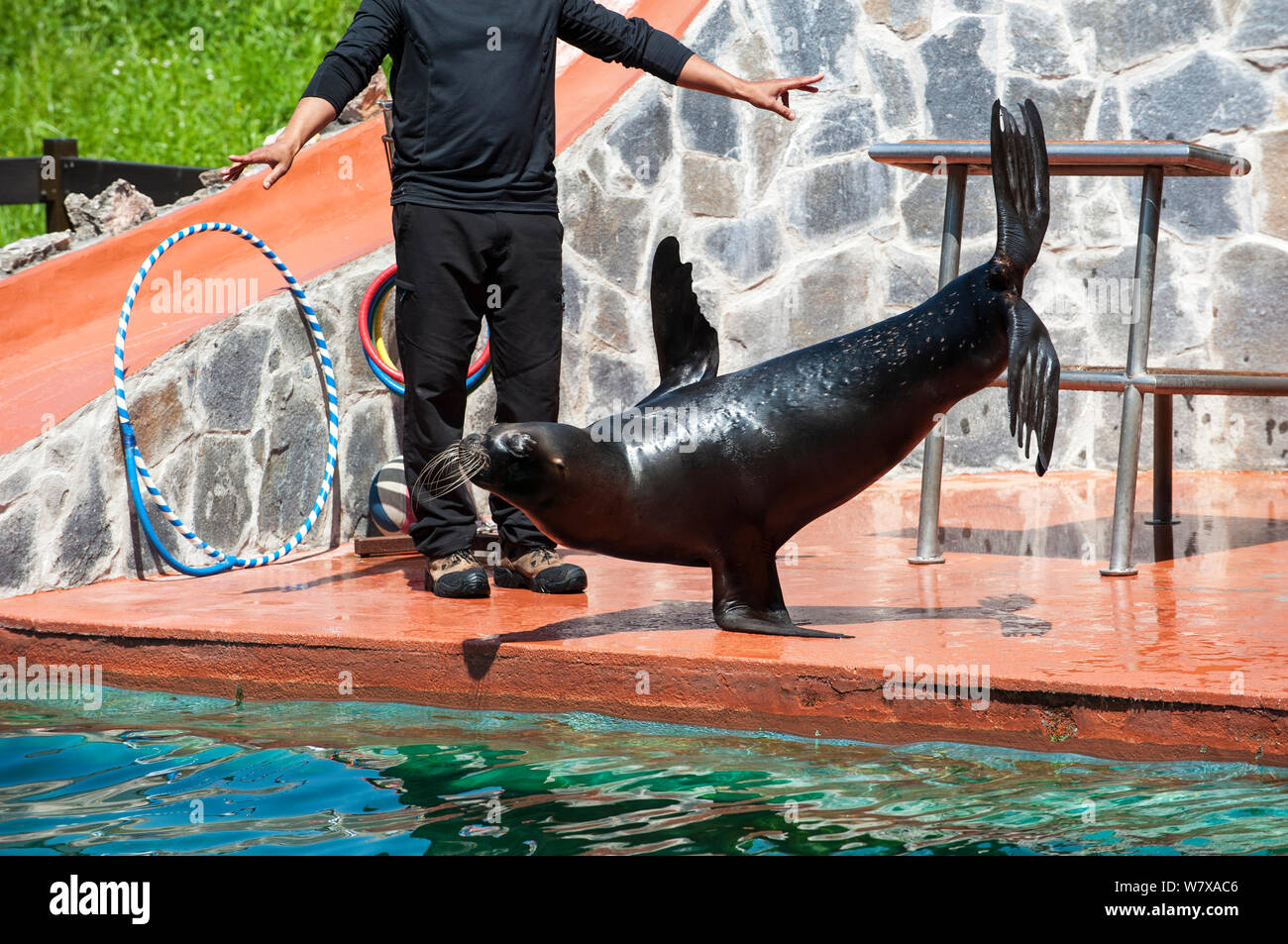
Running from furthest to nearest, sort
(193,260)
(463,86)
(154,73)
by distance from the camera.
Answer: (154,73) → (193,260) → (463,86)

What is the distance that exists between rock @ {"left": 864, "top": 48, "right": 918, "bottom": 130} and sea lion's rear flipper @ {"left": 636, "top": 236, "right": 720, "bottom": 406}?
3539 mm

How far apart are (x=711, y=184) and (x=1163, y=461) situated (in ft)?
9.45

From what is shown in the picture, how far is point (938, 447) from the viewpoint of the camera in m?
4.98

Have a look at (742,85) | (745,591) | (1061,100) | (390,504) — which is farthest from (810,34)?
(745,591)

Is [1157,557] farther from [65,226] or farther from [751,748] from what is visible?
[65,226]

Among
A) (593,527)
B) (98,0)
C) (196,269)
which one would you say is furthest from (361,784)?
(98,0)

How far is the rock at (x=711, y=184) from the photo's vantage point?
725cm

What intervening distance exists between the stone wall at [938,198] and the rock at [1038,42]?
1 centimetres

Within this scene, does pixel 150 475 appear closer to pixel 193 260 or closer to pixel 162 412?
pixel 162 412

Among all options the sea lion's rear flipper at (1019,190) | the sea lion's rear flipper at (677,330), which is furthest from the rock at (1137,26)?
the sea lion's rear flipper at (677,330)

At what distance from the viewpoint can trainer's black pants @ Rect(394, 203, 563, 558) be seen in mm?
4668
